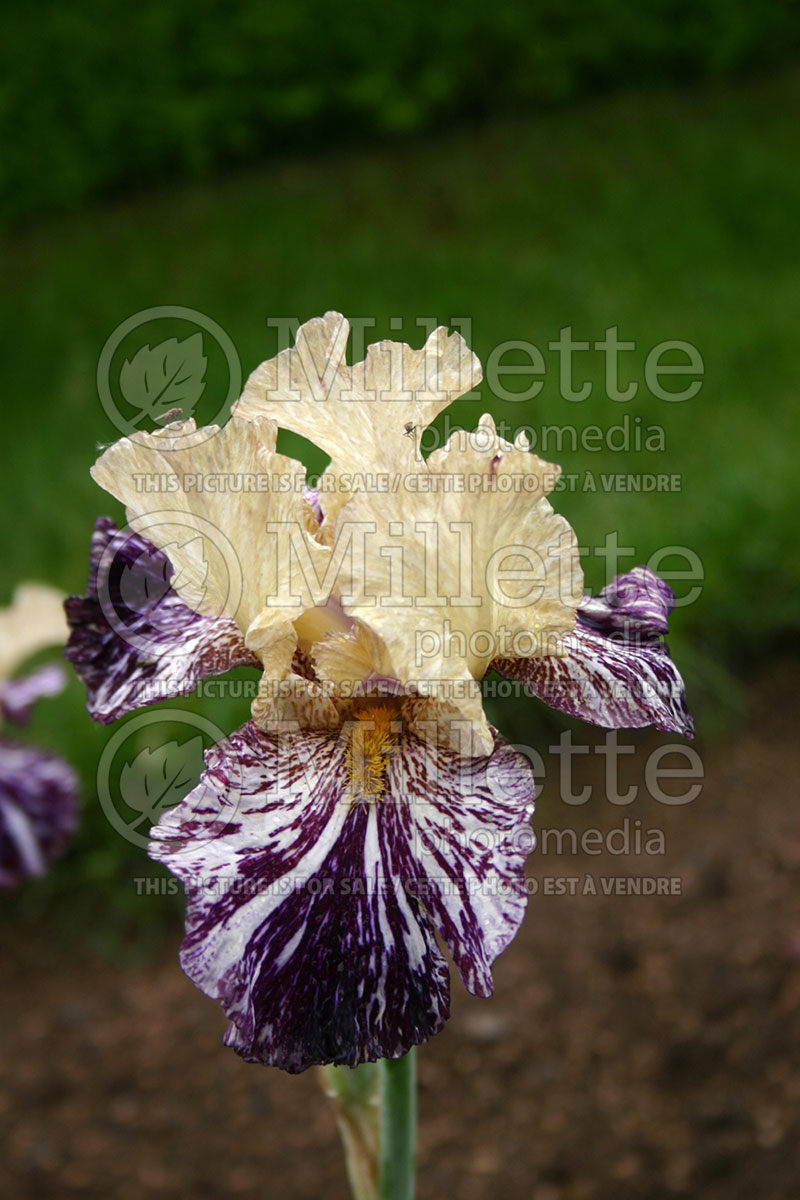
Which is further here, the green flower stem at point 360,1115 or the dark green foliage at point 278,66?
the dark green foliage at point 278,66

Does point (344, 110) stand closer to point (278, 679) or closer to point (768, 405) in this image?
point (768, 405)

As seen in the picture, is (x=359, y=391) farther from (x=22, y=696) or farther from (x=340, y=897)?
(x=22, y=696)

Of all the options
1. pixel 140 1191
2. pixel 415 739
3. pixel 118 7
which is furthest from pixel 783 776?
pixel 118 7

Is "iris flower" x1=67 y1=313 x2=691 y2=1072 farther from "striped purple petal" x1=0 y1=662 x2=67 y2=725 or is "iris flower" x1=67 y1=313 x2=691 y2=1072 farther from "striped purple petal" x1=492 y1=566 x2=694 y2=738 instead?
"striped purple petal" x1=0 y1=662 x2=67 y2=725

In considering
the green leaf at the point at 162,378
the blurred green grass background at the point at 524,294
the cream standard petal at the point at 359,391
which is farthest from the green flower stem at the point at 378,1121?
the blurred green grass background at the point at 524,294

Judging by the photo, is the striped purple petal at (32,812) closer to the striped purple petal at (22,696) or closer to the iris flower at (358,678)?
the striped purple petal at (22,696)

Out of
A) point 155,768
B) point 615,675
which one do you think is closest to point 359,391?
point 615,675

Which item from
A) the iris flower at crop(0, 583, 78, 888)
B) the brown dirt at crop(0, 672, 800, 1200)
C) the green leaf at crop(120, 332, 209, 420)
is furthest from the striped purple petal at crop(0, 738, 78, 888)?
the brown dirt at crop(0, 672, 800, 1200)
